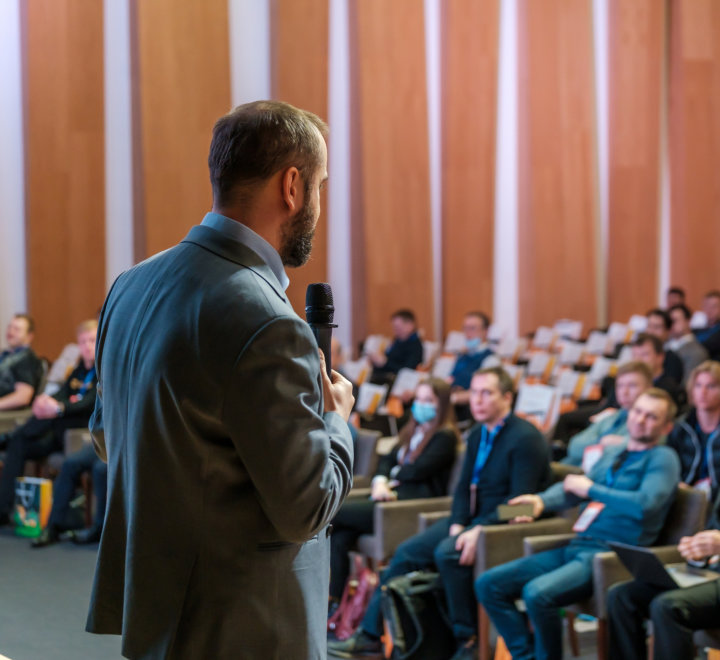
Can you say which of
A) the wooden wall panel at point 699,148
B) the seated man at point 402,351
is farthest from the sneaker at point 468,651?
the wooden wall panel at point 699,148

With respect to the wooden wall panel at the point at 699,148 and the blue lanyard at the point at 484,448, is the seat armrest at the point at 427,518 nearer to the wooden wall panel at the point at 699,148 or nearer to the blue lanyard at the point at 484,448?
the blue lanyard at the point at 484,448

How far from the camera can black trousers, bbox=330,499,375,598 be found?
4.87 m

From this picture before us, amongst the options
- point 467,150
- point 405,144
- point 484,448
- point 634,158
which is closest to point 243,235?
point 484,448

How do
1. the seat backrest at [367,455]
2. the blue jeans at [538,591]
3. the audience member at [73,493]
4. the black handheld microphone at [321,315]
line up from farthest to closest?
the audience member at [73,493] → the seat backrest at [367,455] → the blue jeans at [538,591] → the black handheld microphone at [321,315]

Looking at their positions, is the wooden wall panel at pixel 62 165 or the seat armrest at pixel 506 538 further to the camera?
the wooden wall panel at pixel 62 165

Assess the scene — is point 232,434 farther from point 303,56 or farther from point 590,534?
point 303,56

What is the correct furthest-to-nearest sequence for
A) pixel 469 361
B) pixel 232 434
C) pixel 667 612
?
1. pixel 469 361
2. pixel 667 612
3. pixel 232 434

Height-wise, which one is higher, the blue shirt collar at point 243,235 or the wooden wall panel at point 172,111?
the wooden wall panel at point 172,111

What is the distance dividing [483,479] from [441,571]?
45 centimetres

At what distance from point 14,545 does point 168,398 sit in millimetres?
5405

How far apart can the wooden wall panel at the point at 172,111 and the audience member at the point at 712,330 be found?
507cm

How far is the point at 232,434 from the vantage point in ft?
4.56

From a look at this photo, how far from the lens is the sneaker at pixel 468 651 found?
4.20 m

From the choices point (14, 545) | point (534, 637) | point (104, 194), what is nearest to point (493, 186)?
point (104, 194)
